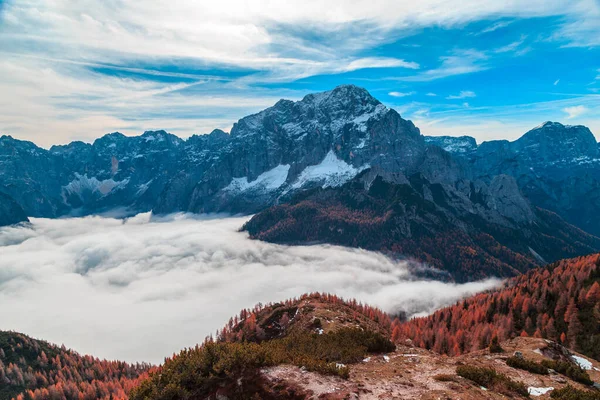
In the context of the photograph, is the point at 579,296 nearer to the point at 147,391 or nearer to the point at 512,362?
the point at 512,362

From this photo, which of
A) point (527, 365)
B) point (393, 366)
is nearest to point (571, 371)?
point (527, 365)

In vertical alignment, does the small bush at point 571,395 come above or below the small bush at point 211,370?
above

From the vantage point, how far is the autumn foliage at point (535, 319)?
95250 mm

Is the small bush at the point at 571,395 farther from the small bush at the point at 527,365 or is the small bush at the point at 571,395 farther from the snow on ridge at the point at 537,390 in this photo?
the small bush at the point at 527,365

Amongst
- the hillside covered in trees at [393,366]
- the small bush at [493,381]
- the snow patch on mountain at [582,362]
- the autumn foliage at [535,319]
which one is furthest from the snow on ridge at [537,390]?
the autumn foliage at [535,319]

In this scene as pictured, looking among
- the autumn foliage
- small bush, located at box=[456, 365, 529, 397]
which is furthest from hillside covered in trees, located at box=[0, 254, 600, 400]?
the autumn foliage

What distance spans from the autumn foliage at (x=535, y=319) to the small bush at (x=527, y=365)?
161ft

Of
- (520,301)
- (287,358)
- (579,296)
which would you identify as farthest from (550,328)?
(287,358)

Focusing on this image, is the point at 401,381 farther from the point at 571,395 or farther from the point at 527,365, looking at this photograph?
the point at 527,365

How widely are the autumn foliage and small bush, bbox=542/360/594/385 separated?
1911 inches

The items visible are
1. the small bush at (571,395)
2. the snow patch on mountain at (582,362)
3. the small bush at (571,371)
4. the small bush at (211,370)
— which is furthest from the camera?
the snow patch on mountain at (582,362)

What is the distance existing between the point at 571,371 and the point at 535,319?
8326 centimetres

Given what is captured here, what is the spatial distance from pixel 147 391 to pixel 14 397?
214518 millimetres

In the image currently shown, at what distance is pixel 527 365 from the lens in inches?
1870
